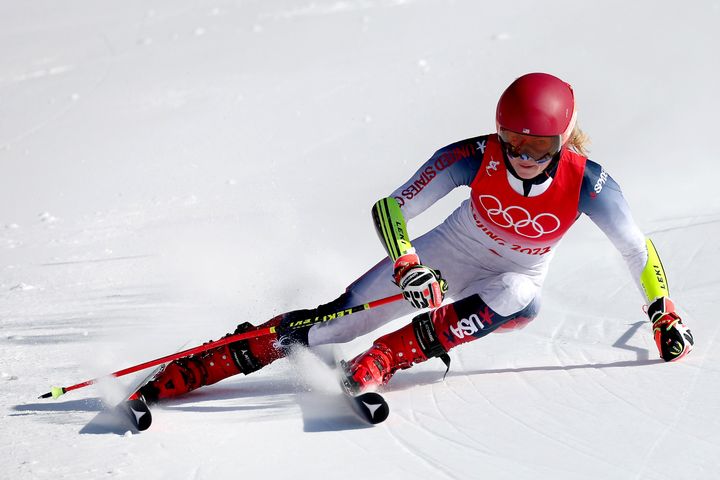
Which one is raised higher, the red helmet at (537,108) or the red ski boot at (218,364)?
the red helmet at (537,108)

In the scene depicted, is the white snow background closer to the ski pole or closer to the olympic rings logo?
the ski pole

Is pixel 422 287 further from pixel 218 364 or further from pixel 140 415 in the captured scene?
pixel 140 415

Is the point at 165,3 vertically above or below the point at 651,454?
above

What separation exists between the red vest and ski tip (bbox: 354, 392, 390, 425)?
104 centimetres

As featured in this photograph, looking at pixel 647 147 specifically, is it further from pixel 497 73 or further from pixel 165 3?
pixel 165 3

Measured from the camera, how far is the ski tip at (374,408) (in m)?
3.70

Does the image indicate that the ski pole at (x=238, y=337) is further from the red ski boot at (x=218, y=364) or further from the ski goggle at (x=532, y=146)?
the ski goggle at (x=532, y=146)

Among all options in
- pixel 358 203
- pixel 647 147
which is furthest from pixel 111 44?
pixel 647 147

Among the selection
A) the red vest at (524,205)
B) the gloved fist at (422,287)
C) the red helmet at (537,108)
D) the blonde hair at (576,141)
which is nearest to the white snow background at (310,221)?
the gloved fist at (422,287)

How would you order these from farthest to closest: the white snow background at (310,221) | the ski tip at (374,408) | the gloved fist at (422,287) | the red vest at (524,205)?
the red vest at (524,205) < the gloved fist at (422,287) < the ski tip at (374,408) < the white snow background at (310,221)

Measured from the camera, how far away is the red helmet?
3811 mm

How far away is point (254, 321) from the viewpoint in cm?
540

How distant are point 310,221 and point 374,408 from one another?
357 centimetres

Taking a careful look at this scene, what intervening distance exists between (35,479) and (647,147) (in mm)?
6370
